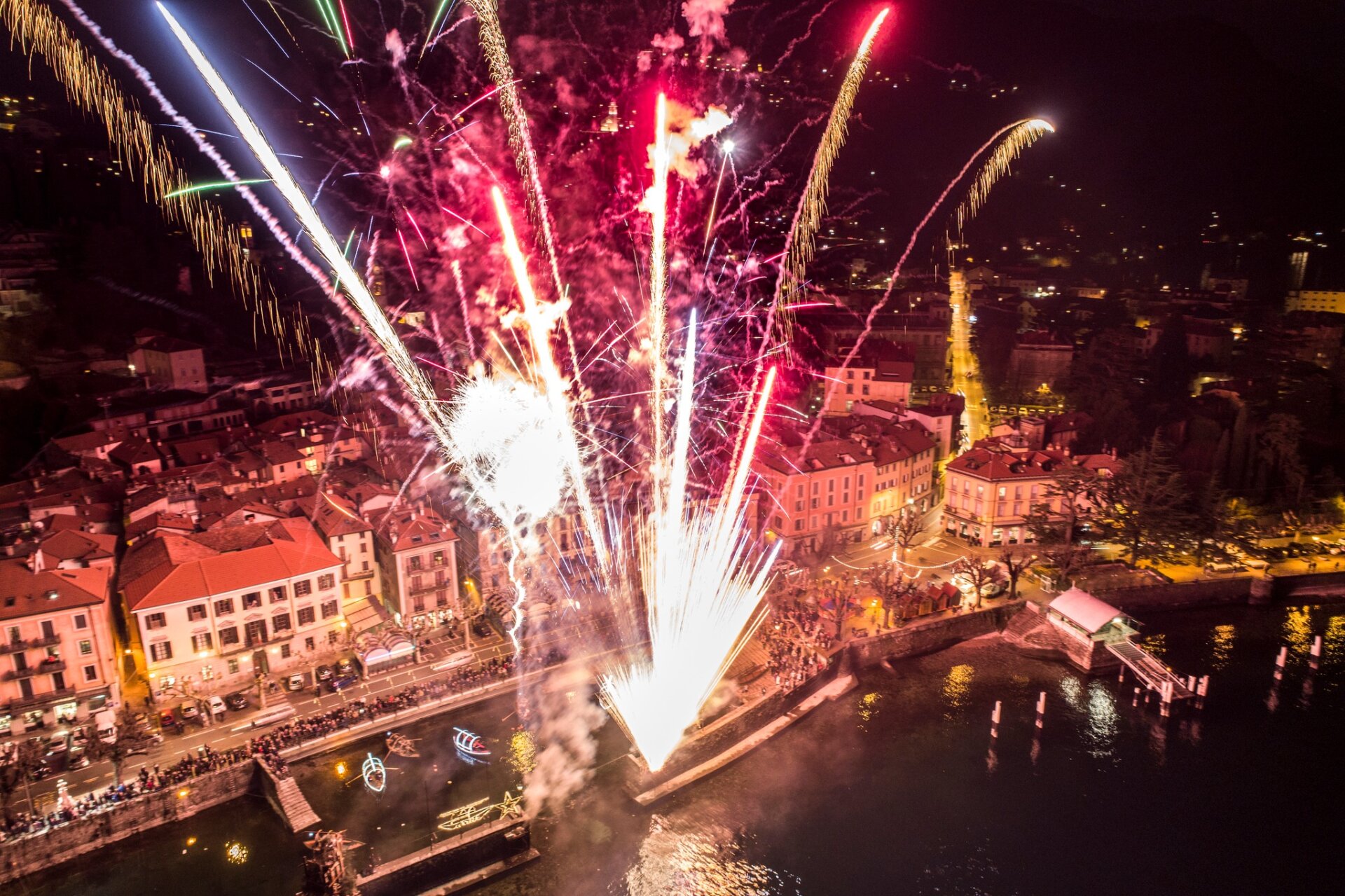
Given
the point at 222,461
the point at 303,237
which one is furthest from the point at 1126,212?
the point at 222,461

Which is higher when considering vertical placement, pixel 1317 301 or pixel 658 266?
pixel 658 266

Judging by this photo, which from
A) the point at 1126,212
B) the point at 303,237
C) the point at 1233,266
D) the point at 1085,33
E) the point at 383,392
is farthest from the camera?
the point at 1085,33

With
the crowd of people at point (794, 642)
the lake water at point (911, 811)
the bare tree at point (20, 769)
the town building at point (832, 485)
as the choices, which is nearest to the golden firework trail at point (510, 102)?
the town building at point (832, 485)

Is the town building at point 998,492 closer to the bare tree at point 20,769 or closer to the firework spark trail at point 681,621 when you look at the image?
the firework spark trail at point 681,621

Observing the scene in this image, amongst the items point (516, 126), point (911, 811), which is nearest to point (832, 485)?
point (911, 811)

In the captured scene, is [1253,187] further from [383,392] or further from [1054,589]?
[383,392]

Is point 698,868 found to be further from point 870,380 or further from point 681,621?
point 870,380
